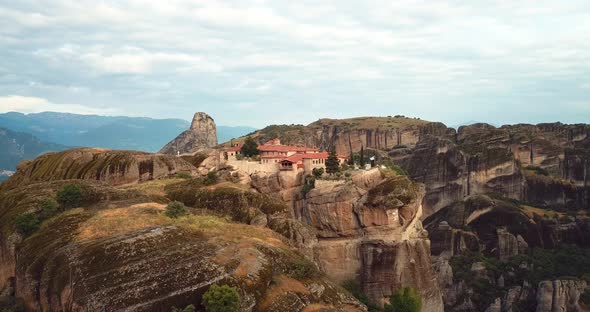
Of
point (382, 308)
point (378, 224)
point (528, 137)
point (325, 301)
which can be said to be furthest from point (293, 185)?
point (528, 137)

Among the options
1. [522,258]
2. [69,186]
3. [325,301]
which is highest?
[69,186]

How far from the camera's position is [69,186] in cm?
5772

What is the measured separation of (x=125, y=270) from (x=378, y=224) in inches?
1574

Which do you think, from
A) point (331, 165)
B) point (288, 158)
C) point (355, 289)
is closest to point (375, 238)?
point (355, 289)

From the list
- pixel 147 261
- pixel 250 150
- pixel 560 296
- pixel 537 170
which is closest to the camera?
pixel 147 261

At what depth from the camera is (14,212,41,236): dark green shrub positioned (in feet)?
170

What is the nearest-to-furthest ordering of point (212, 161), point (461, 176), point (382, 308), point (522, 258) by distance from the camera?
1. point (382, 308)
2. point (212, 161)
3. point (522, 258)
4. point (461, 176)

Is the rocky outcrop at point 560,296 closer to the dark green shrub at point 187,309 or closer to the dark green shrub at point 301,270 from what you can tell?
the dark green shrub at point 301,270

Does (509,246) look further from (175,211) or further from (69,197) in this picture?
(69,197)

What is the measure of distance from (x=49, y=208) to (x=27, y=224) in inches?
116

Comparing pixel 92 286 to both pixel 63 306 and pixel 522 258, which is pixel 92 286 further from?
pixel 522 258

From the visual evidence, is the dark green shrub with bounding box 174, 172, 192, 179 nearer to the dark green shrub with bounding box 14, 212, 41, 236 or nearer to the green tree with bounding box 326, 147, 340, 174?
the green tree with bounding box 326, 147, 340, 174

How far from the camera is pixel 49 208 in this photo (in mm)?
54344

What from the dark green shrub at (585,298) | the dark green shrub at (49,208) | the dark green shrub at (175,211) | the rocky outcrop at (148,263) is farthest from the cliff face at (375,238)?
the dark green shrub at (49,208)
